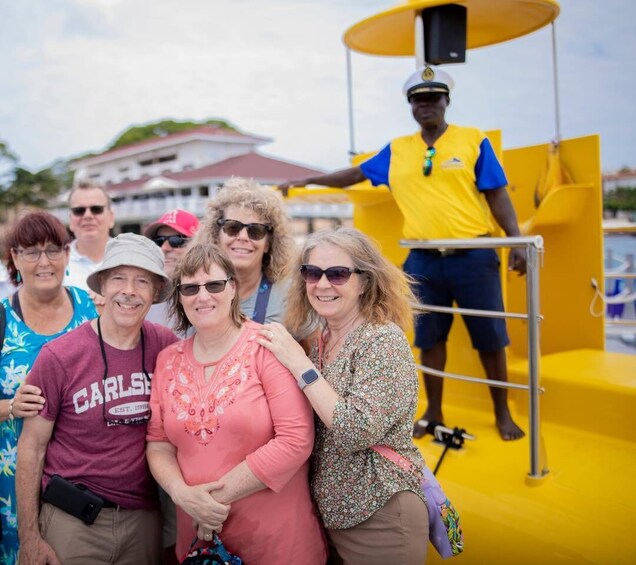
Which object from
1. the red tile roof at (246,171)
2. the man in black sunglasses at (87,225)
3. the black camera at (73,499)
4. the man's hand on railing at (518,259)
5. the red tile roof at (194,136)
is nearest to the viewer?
the black camera at (73,499)

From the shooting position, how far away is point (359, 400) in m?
2.02

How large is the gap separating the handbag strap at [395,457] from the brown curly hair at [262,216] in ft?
3.81

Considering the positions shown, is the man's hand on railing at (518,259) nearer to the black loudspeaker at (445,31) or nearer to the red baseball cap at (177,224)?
the black loudspeaker at (445,31)

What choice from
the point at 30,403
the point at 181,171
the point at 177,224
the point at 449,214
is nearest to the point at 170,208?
the point at 181,171

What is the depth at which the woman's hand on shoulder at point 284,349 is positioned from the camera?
208 cm

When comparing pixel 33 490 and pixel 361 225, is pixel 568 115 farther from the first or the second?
pixel 33 490

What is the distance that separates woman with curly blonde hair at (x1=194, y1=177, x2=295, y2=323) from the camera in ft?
9.39

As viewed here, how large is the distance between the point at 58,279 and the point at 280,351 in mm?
1225

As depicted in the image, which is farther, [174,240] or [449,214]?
[174,240]

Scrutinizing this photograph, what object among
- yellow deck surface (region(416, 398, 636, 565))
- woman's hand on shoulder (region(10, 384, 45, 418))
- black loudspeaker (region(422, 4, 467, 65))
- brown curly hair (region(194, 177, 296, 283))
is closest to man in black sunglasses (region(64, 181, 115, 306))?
brown curly hair (region(194, 177, 296, 283))

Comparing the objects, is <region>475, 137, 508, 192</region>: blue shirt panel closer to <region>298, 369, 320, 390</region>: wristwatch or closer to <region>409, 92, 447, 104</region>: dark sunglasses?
<region>409, 92, 447, 104</region>: dark sunglasses

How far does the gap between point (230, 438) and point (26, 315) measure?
3.95 ft

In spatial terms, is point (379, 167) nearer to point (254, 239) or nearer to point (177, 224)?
point (254, 239)

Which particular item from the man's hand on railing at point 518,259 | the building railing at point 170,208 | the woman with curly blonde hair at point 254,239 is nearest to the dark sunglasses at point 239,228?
the woman with curly blonde hair at point 254,239
